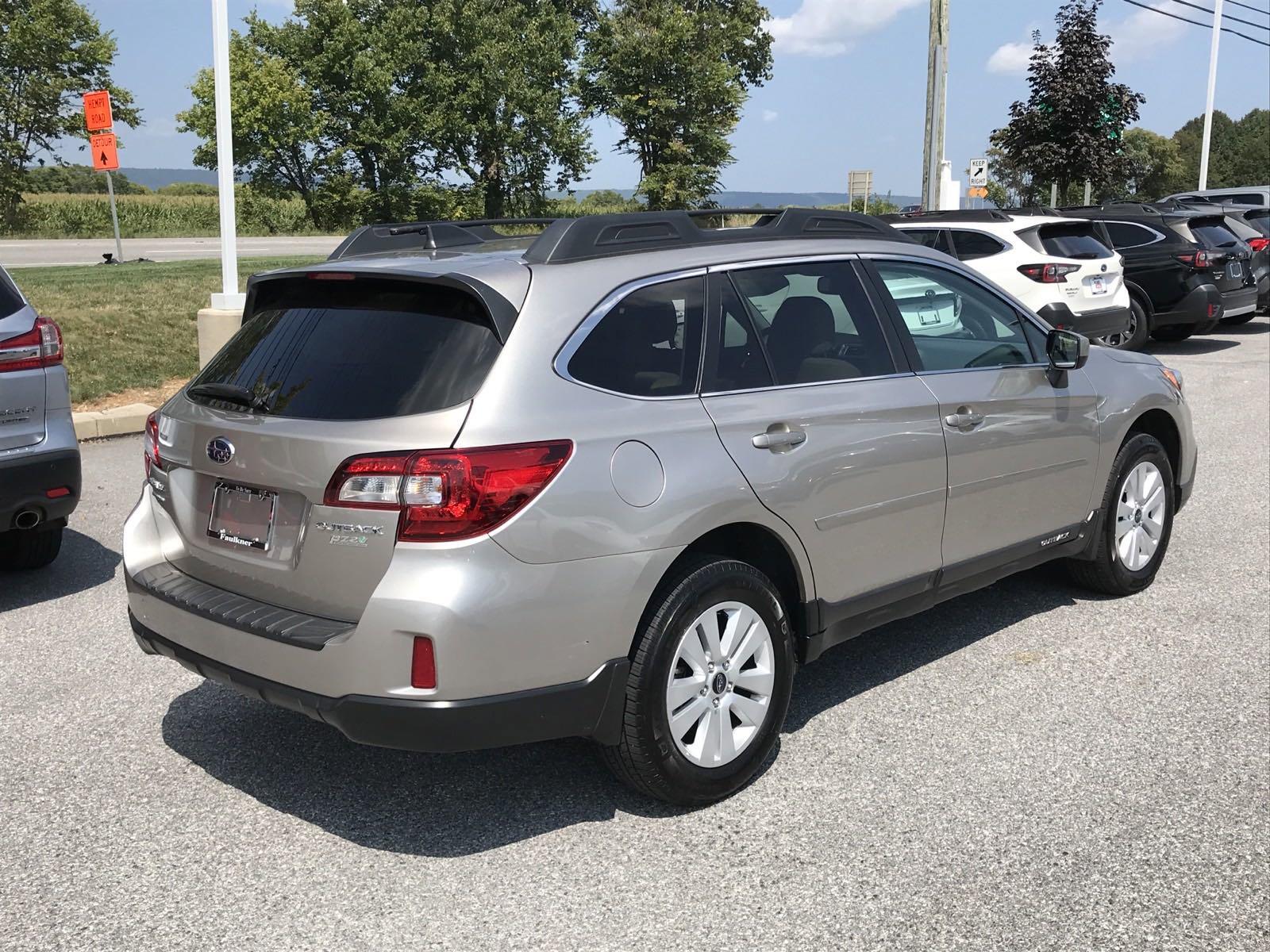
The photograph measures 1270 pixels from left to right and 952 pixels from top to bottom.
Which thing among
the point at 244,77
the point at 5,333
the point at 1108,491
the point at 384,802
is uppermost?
the point at 244,77

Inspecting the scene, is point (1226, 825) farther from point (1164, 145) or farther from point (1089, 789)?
point (1164, 145)

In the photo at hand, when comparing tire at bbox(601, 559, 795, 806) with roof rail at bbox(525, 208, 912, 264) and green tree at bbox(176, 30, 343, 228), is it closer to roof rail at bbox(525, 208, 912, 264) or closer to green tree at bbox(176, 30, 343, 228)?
roof rail at bbox(525, 208, 912, 264)

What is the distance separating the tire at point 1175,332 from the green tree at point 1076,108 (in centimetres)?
1171

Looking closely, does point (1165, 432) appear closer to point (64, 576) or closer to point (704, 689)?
point (704, 689)

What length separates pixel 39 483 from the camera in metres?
5.75

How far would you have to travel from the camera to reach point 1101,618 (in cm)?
558

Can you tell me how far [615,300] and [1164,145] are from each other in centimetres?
10872

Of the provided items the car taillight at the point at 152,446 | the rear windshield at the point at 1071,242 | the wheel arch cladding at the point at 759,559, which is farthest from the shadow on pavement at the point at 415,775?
the rear windshield at the point at 1071,242

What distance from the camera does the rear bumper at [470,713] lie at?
10.6ft

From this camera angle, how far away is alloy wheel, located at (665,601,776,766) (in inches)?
144

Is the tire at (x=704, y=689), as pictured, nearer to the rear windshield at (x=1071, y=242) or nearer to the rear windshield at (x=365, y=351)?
the rear windshield at (x=365, y=351)

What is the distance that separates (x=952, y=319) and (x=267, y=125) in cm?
4735

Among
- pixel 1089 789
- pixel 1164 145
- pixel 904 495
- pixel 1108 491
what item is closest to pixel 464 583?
pixel 904 495

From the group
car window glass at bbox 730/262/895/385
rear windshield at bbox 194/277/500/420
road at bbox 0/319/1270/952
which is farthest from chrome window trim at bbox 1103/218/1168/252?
rear windshield at bbox 194/277/500/420
